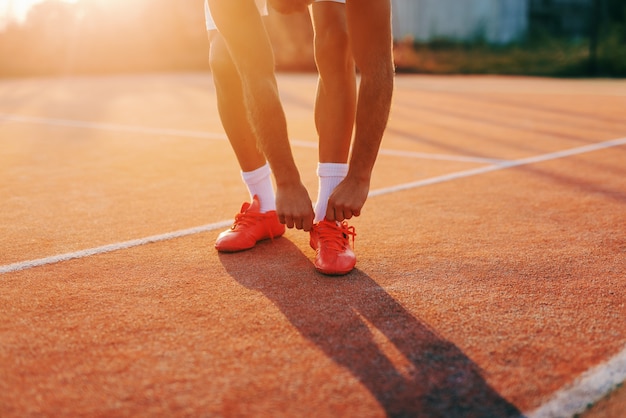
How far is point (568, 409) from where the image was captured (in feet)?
4.44

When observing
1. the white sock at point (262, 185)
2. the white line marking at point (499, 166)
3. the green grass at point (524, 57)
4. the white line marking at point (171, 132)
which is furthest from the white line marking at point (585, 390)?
the green grass at point (524, 57)

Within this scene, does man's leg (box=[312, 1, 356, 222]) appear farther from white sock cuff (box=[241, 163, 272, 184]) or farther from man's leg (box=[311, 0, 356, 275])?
white sock cuff (box=[241, 163, 272, 184])

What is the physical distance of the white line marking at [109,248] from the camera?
7.50 feet

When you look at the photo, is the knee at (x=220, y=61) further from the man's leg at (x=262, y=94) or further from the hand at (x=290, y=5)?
the hand at (x=290, y=5)

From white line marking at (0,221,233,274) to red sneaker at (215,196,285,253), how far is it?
18 centimetres

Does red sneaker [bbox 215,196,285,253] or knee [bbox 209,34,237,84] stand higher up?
knee [bbox 209,34,237,84]

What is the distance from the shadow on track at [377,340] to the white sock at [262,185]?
306 millimetres

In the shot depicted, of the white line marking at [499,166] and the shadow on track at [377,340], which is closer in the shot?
the shadow on track at [377,340]

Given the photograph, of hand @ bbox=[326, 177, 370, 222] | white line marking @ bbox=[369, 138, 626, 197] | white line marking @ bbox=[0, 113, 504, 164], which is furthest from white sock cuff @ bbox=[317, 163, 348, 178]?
white line marking @ bbox=[0, 113, 504, 164]

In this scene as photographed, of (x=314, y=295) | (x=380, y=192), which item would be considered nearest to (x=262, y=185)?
(x=314, y=295)

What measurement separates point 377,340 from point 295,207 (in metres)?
0.66

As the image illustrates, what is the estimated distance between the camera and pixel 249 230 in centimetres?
248

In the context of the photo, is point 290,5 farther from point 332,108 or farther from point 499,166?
point 499,166

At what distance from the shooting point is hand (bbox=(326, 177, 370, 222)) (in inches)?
88.0
